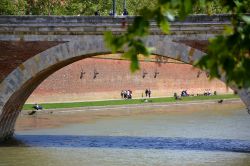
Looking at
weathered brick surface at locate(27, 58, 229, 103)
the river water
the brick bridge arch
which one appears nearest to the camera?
the river water

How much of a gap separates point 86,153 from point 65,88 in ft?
65.6

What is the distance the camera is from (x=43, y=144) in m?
21.1

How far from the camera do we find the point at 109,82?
139 feet

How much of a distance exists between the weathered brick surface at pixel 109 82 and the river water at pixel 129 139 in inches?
167

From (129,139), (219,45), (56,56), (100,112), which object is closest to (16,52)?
(56,56)

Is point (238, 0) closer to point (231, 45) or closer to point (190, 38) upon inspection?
Result: point (231, 45)

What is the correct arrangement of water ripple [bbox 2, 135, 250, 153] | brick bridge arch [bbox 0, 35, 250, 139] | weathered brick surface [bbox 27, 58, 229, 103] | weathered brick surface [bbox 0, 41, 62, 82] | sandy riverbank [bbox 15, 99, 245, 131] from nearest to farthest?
brick bridge arch [bbox 0, 35, 250, 139] < weathered brick surface [bbox 0, 41, 62, 82] < water ripple [bbox 2, 135, 250, 153] < sandy riverbank [bbox 15, 99, 245, 131] < weathered brick surface [bbox 27, 58, 229, 103]

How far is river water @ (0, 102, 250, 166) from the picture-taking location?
17.9 metres

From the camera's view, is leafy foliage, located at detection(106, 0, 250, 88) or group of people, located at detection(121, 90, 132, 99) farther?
group of people, located at detection(121, 90, 132, 99)

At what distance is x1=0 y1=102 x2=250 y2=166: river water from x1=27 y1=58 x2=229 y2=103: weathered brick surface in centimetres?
423

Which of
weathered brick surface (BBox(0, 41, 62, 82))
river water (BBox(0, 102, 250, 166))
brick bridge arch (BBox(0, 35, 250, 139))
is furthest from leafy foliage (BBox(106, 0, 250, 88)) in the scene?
weathered brick surface (BBox(0, 41, 62, 82))

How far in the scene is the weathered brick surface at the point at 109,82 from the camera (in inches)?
1512

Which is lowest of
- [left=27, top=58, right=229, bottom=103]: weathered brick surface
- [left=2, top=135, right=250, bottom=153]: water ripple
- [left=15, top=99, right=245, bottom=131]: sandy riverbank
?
[left=2, top=135, right=250, bottom=153]: water ripple

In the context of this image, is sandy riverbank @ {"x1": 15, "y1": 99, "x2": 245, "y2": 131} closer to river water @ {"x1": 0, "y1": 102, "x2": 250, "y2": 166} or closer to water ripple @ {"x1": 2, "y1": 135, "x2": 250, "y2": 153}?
river water @ {"x1": 0, "y1": 102, "x2": 250, "y2": 166}
